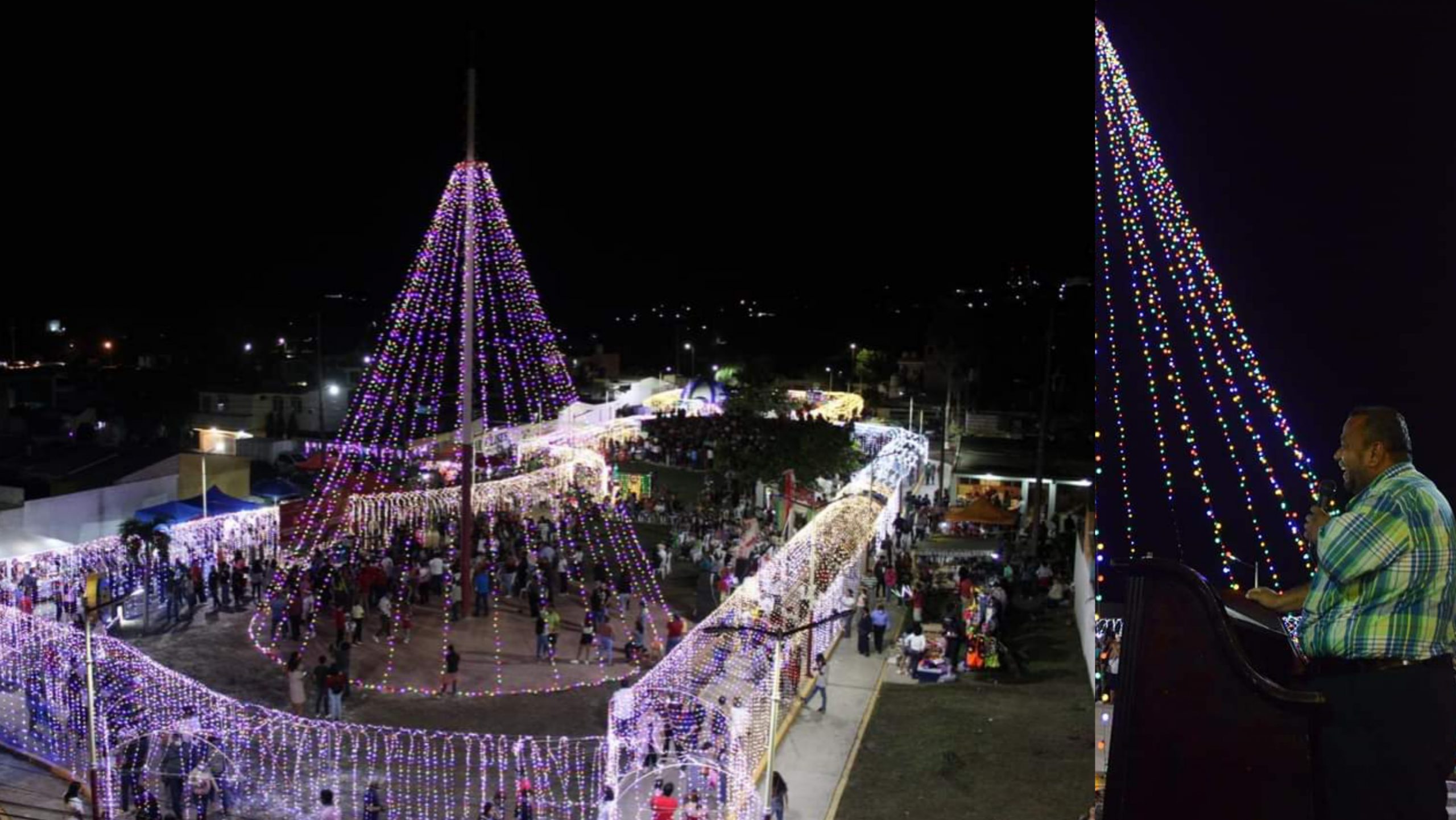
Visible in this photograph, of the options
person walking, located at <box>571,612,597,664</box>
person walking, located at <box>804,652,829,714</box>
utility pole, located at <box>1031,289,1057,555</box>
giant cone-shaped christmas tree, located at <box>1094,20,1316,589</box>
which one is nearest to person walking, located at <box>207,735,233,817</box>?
person walking, located at <box>571,612,597,664</box>

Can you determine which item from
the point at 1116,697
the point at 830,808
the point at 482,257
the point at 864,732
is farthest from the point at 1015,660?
the point at 1116,697

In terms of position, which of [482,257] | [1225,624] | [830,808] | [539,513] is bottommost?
[830,808]

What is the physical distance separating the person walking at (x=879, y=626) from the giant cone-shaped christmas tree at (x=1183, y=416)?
253 inches

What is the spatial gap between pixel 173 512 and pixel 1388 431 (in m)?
18.8

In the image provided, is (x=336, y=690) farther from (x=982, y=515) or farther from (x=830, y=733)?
(x=982, y=515)

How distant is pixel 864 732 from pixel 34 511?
14.3 m

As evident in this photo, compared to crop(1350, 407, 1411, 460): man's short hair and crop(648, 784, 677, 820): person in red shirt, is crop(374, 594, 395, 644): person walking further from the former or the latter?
crop(1350, 407, 1411, 460): man's short hair

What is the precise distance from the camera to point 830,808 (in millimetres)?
9812

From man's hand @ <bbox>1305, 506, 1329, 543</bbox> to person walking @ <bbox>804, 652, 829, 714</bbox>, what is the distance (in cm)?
1046

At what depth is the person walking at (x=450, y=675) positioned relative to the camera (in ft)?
42.0

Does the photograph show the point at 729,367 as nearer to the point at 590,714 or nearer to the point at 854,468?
the point at 854,468

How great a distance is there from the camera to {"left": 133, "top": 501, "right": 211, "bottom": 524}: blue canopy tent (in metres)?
17.2

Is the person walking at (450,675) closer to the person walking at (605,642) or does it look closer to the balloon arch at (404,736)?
the balloon arch at (404,736)

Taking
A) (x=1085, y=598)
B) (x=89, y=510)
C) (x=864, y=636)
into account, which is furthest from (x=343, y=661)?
(x=1085, y=598)
